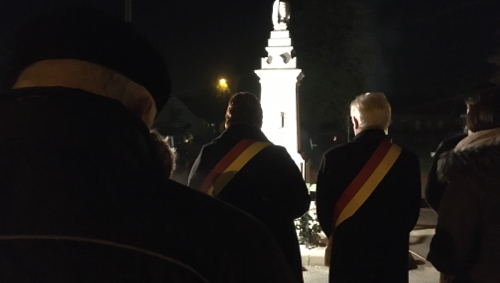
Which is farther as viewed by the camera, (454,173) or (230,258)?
(454,173)

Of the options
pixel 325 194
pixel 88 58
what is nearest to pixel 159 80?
pixel 88 58

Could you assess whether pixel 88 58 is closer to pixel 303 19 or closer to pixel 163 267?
pixel 163 267

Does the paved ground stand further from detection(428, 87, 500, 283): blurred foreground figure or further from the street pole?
the street pole

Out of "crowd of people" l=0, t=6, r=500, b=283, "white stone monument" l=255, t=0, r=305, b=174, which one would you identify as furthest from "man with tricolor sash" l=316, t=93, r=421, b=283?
"white stone monument" l=255, t=0, r=305, b=174

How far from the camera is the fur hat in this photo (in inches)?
35.0

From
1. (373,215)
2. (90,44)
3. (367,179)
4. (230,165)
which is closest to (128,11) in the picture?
(230,165)

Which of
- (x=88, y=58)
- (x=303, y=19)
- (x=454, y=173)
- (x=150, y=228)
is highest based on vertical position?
(x=303, y=19)

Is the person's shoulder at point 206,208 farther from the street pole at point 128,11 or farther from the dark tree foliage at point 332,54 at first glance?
the dark tree foliage at point 332,54

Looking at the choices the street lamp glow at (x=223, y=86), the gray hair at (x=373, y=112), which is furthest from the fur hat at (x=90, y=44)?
the street lamp glow at (x=223, y=86)

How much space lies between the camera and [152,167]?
87 centimetres

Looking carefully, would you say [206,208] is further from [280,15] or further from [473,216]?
[280,15]

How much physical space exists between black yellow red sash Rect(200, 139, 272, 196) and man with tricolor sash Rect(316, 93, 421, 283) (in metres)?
0.54

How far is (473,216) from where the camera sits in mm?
2232

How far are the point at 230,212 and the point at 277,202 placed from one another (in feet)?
7.50
